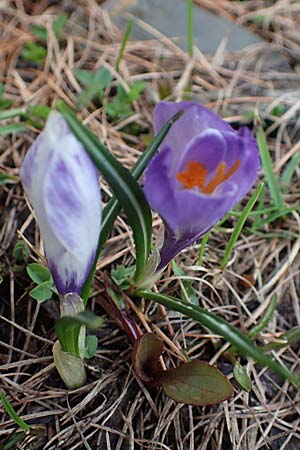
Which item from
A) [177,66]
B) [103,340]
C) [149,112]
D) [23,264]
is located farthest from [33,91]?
[103,340]

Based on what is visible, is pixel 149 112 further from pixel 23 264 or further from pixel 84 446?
pixel 84 446

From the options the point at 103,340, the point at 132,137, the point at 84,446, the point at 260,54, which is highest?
the point at 260,54

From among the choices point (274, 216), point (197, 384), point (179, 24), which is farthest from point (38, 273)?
point (179, 24)

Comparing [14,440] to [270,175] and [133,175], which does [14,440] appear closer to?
[133,175]

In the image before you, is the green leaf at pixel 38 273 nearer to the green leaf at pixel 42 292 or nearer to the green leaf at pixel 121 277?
the green leaf at pixel 42 292

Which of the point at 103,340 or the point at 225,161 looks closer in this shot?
the point at 225,161

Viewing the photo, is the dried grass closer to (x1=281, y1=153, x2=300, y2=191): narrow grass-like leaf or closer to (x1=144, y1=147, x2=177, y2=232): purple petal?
(x1=281, y1=153, x2=300, y2=191): narrow grass-like leaf

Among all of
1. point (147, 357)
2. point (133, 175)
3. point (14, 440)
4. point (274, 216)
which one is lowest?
point (14, 440)
